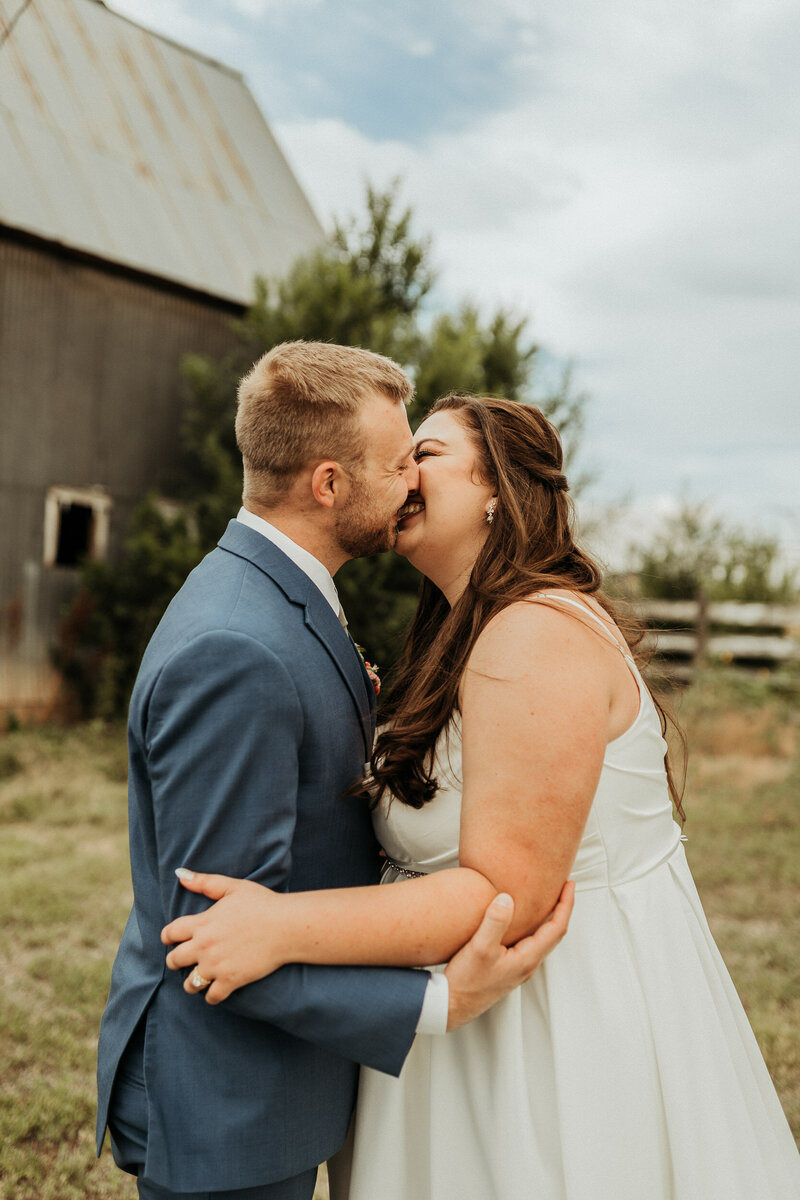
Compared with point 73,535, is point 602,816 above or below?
above

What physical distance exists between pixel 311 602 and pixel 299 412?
1.42ft

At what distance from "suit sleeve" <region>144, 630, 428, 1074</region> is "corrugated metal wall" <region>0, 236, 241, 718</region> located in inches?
356

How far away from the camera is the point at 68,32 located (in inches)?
453

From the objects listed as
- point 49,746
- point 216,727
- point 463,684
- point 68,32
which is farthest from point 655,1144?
point 68,32

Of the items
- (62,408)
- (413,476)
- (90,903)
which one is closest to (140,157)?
(62,408)

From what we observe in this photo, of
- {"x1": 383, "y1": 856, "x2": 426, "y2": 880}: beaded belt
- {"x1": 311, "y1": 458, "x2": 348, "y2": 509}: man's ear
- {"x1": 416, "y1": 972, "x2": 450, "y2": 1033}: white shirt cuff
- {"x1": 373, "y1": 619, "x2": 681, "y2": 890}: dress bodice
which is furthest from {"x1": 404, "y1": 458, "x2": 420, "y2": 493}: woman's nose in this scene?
{"x1": 416, "y1": 972, "x2": 450, "y2": 1033}: white shirt cuff

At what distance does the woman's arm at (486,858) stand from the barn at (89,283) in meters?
9.12

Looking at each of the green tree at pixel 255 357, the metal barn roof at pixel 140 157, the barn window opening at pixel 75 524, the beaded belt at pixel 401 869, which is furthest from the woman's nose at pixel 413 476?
the metal barn roof at pixel 140 157

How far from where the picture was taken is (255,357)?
1117cm

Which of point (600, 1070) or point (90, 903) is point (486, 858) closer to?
point (600, 1070)

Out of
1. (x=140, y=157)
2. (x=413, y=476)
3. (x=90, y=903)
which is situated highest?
(x=140, y=157)

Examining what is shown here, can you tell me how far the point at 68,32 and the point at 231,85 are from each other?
2.74 metres

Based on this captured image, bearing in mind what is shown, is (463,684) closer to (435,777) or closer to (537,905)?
(435,777)

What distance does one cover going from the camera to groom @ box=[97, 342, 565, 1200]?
169 cm
